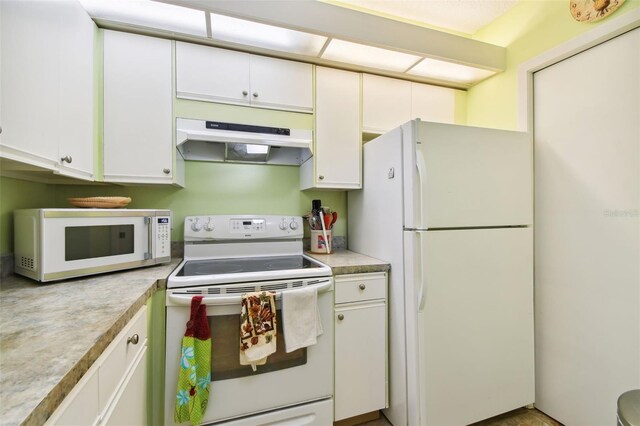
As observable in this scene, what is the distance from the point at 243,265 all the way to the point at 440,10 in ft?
7.30

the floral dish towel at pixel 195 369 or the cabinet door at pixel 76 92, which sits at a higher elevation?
the cabinet door at pixel 76 92

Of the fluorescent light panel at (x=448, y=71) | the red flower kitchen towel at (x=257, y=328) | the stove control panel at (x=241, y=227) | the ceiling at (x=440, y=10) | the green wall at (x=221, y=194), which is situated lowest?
the red flower kitchen towel at (x=257, y=328)

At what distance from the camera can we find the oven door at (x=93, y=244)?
1.10 meters

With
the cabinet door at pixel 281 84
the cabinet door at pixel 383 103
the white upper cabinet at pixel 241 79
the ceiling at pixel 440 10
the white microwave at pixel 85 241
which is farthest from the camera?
the cabinet door at pixel 383 103

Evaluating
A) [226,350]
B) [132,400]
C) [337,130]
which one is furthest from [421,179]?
[132,400]

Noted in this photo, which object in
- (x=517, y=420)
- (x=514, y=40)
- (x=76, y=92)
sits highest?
(x=514, y=40)

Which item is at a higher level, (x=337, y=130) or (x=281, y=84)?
(x=281, y=84)

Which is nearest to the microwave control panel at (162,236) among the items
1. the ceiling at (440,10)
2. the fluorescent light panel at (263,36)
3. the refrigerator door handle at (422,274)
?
the fluorescent light panel at (263,36)

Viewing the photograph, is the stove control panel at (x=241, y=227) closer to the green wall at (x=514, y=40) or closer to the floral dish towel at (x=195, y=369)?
the floral dish towel at (x=195, y=369)

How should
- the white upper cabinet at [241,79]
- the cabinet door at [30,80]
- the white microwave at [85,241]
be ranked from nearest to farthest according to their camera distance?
the cabinet door at [30,80]
the white microwave at [85,241]
the white upper cabinet at [241,79]

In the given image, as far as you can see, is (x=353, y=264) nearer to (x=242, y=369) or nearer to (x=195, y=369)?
(x=242, y=369)

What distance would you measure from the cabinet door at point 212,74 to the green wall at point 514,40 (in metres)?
1.77

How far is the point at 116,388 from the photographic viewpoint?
84 cm

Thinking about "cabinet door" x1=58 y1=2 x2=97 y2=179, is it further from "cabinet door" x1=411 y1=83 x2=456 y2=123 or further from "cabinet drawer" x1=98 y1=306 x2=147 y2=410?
"cabinet door" x1=411 y1=83 x2=456 y2=123
